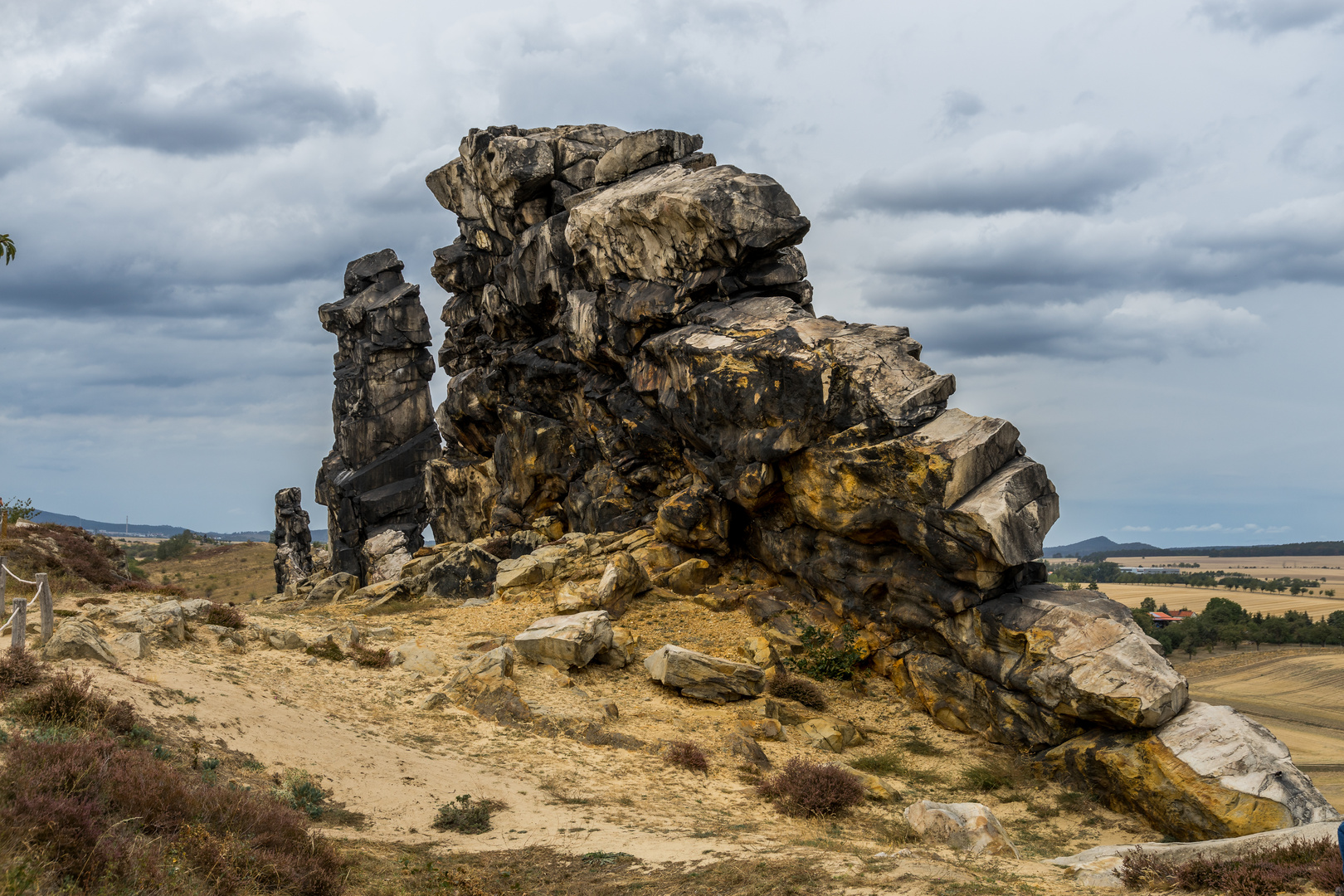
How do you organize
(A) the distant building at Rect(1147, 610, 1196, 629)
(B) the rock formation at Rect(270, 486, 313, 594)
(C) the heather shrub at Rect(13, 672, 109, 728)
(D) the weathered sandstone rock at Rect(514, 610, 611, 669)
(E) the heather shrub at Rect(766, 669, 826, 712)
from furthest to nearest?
(A) the distant building at Rect(1147, 610, 1196, 629) → (B) the rock formation at Rect(270, 486, 313, 594) → (E) the heather shrub at Rect(766, 669, 826, 712) → (D) the weathered sandstone rock at Rect(514, 610, 611, 669) → (C) the heather shrub at Rect(13, 672, 109, 728)

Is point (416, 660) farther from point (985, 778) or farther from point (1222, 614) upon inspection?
point (1222, 614)

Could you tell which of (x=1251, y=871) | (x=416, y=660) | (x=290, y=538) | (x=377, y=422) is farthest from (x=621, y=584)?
(x=290, y=538)

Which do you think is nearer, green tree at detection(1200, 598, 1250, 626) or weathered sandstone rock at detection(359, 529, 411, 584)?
weathered sandstone rock at detection(359, 529, 411, 584)

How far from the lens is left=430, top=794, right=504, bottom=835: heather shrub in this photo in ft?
52.8

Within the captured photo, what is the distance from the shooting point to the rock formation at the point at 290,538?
6462 centimetres

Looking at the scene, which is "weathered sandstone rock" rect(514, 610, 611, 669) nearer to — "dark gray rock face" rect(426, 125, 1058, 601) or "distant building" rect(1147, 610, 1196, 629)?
"dark gray rock face" rect(426, 125, 1058, 601)

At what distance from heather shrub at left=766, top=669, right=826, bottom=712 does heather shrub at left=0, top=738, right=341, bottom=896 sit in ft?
53.0

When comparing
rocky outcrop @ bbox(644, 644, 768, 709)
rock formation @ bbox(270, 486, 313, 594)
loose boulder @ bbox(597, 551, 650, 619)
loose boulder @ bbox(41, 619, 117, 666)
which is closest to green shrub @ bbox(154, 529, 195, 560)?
rock formation @ bbox(270, 486, 313, 594)

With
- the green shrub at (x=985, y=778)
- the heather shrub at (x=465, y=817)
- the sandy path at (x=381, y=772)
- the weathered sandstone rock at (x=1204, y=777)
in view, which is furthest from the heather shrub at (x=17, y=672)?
the weathered sandstone rock at (x=1204, y=777)

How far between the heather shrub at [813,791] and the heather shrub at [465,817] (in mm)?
6455

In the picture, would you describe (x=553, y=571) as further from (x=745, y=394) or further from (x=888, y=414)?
(x=888, y=414)

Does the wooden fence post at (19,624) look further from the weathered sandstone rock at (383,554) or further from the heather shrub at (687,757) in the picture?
the weathered sandstone rock at (383,554)

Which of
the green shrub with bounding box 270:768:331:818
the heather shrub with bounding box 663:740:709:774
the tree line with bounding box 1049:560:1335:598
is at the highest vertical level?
the green shrub with bounding box 270:768:331:818

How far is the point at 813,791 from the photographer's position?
61.2 ft
